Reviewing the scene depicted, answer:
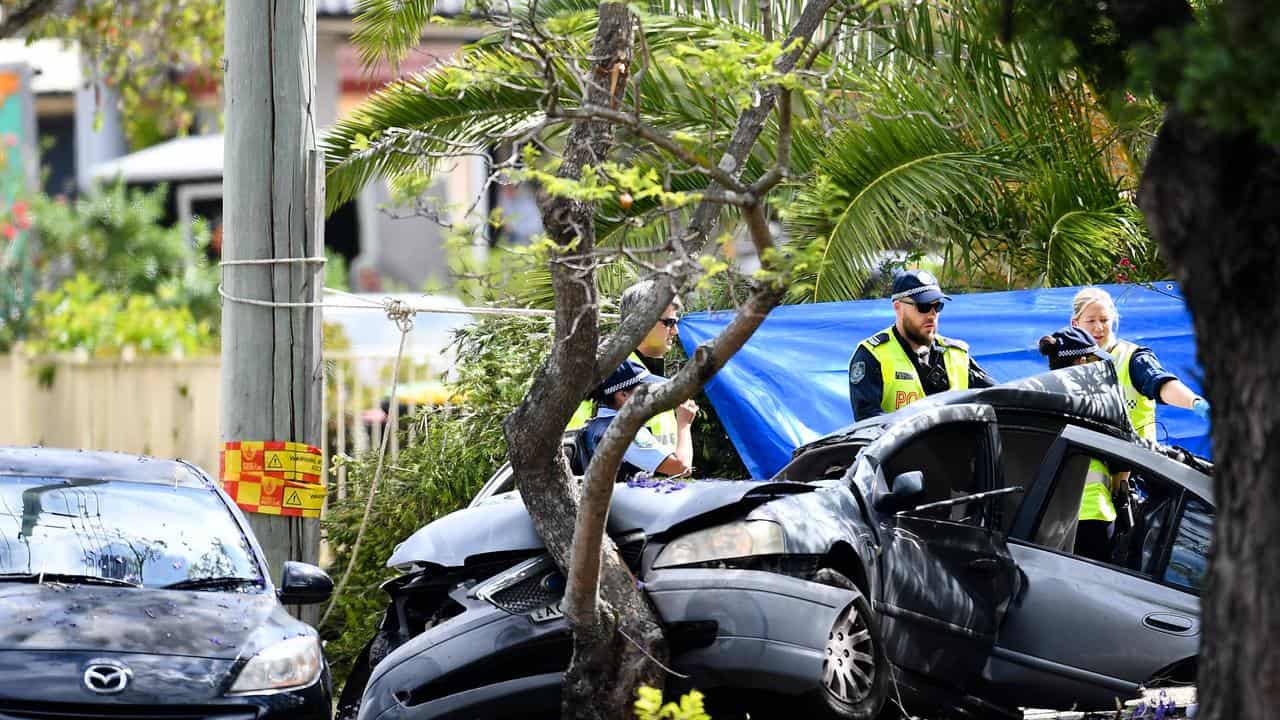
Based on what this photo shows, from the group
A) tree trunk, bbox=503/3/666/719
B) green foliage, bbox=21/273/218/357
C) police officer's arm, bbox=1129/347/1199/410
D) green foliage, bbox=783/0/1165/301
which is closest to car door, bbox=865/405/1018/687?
tree trunk, bbox=503/3/666/719

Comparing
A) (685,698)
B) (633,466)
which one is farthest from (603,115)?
(633,466)

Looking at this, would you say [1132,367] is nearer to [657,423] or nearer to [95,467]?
[657,423]

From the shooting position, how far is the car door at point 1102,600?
6.70 metres

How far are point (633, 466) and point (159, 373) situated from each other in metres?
7.78

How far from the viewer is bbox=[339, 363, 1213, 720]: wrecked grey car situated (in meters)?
6.03

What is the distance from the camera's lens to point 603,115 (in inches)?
193

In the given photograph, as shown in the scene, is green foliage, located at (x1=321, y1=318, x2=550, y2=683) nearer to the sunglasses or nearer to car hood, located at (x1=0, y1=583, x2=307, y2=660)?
car hood, located at (x1=0, y1=583, x2=307, y2=660)

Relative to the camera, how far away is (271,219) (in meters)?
7.74

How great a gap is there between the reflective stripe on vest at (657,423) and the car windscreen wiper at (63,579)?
194cm

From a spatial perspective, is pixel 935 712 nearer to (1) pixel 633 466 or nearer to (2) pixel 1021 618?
(2) pixel 1021 618

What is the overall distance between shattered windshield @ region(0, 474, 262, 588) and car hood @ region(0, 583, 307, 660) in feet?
0.48

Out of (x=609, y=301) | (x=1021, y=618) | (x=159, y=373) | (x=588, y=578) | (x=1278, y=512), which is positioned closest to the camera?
(x=1278, y=512)

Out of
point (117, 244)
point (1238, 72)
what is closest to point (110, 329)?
point (117, 244)

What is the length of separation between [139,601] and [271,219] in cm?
187
